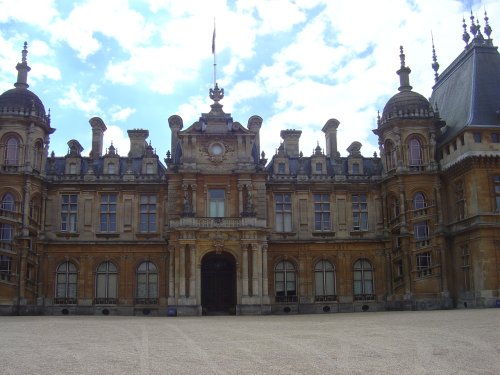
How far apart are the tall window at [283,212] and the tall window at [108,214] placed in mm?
10981

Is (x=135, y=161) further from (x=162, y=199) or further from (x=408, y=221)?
(x=408, y=221)

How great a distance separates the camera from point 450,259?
36688mm

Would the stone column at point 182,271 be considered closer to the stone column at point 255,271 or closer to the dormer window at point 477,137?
the stone column at point 255,271

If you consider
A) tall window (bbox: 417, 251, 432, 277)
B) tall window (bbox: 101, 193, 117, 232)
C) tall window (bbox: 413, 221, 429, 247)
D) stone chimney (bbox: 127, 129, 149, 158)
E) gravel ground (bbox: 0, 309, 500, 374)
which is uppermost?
stone chimney (bbox: 127, 129, 149, 158)

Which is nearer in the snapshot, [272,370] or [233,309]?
[272,370]

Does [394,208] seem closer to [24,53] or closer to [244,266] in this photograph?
[244,266]

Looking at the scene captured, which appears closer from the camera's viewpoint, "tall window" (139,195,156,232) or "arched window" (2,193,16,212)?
"arched window" (2,193,16,212)

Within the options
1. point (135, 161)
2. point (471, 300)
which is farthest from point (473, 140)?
point (135, 161)

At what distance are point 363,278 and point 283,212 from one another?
697cm

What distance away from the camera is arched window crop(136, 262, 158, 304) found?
38.9m

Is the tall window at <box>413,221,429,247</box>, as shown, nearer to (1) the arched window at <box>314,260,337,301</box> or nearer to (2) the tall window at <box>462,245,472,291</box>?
(2) the tall window at <box>462,245,472,291</box>

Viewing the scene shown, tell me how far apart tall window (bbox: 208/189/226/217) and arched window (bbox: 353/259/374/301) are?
997 centimetres

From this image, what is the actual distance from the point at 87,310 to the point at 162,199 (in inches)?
341

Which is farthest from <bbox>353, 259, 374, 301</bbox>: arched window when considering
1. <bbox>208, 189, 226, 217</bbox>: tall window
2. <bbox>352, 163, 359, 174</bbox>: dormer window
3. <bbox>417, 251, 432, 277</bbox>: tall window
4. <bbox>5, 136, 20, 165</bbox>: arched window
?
<bbox>5, 136, 20, 165</bbox>: arched window
